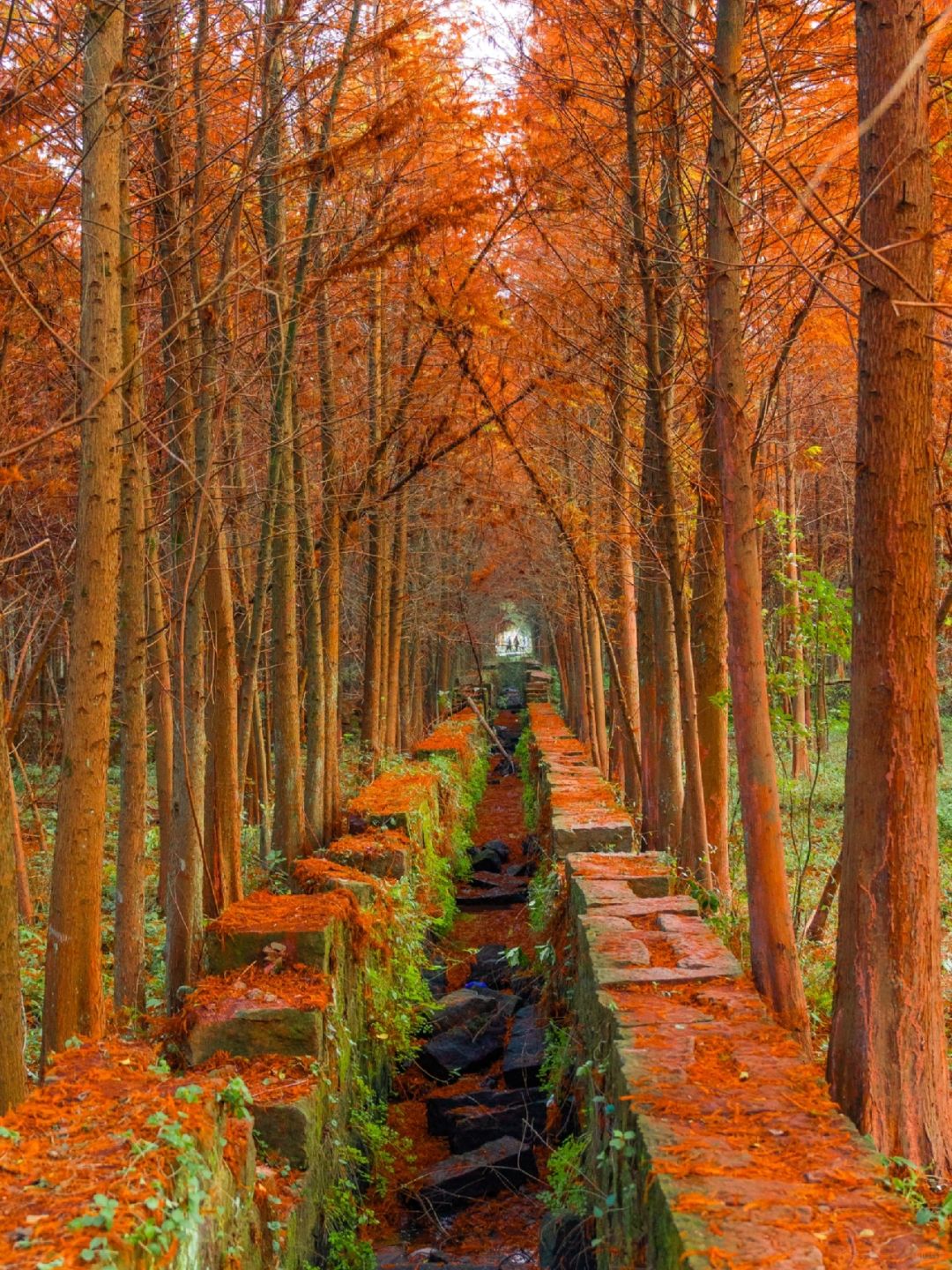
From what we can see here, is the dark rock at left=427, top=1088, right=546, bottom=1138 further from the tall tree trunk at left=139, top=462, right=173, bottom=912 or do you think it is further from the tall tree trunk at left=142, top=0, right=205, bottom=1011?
the tall tree trunk at left=139, top=462, right=173, bottom=912

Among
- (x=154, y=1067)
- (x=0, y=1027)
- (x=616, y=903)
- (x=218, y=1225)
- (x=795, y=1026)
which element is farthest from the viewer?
(x=616, y=903)

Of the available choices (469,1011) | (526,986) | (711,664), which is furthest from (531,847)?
(711,664)

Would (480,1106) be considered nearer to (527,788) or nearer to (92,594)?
(92,594)

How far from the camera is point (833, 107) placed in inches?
305

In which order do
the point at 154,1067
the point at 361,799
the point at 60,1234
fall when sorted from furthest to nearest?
the point at 361,799, the point at 154,1067, the point at 60,1234

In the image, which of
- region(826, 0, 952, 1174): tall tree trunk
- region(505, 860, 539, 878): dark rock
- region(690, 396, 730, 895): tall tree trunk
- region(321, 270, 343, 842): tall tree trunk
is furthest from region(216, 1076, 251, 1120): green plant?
region(505, 860, 539, 878): dark rock

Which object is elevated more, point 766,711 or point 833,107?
point 833,107

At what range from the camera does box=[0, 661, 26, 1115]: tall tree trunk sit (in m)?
4.92

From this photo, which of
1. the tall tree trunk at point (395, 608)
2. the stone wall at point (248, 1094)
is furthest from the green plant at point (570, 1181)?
the tall tree trunk at point (395, 608)

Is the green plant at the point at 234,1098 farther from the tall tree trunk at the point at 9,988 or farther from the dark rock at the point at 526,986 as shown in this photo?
the dark rock at the point at 526,986

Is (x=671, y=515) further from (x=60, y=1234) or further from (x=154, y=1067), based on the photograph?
(x=60, y=1234)

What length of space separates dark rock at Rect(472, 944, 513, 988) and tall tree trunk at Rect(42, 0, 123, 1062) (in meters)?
5.58

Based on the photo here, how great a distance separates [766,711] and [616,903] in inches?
81.9

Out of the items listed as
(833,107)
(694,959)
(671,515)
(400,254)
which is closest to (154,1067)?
(694,959)
